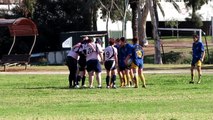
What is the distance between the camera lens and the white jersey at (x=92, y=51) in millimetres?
23078

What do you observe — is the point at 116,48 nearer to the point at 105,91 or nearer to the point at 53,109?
the point at 105,91

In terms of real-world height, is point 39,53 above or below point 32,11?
below

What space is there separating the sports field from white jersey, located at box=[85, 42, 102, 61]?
131 centimetres

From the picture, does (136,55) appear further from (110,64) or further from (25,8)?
(25,8)

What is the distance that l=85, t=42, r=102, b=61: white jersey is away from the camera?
2308cm

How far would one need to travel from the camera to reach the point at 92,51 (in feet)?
75.9

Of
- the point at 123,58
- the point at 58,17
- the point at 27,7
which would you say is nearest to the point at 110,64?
the point at 123,58

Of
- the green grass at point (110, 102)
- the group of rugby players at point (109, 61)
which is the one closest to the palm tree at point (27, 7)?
the green grass at point (110, 102)

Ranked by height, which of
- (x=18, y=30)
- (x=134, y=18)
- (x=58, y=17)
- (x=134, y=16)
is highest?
(x=58, y=17)

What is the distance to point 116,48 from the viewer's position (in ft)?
77.8

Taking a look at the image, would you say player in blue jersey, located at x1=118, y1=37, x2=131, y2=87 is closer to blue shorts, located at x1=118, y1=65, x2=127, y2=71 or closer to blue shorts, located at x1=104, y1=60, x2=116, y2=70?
blue shorts, located at x1=118, y1=65, x2=127, y2=71

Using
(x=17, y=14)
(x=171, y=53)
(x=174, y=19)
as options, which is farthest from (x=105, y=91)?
(x=174, y=19)

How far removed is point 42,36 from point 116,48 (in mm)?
34503

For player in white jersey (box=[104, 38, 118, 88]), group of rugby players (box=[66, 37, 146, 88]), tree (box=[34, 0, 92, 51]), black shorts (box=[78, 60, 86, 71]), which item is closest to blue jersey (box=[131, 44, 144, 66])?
group of rugby players (box=[66, 37, 146, 88])
